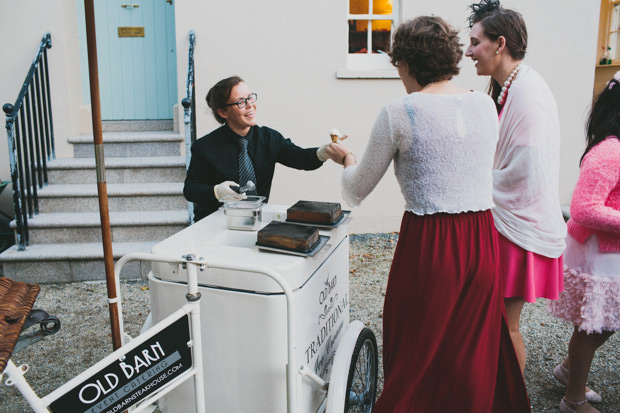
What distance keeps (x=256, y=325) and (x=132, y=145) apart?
15.3ft

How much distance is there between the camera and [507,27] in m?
2.30

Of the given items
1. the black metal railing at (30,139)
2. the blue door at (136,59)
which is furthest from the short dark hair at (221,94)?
the blue door at (136,59)

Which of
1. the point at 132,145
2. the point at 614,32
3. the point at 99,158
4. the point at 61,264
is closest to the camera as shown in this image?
the point at 99,158

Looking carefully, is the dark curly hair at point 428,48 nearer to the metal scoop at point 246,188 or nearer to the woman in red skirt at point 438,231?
the woman in red skirt at point 438,231

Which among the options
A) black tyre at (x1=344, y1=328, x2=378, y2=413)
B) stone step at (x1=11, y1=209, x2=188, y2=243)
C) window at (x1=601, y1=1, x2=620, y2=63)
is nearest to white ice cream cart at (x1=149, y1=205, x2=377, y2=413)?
black tyre at (x1=344, y1=328, x2=378, y2=413)

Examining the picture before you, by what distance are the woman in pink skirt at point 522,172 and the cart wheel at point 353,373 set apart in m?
0.69

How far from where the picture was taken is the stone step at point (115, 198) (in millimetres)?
5281

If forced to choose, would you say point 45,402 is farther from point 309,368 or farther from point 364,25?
point 364,25

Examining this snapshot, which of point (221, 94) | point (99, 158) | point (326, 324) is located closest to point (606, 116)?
point (326, 324)

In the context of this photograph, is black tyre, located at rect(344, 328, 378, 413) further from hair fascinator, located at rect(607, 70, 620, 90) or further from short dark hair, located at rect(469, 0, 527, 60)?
hair fascinator, located at rect(607, 70, 620, 90)

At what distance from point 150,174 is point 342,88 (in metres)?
2.45

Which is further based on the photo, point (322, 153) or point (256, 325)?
point (322, 153)

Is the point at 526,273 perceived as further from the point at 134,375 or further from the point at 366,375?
the point at 134,375

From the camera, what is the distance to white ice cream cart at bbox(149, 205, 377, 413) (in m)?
1.73
